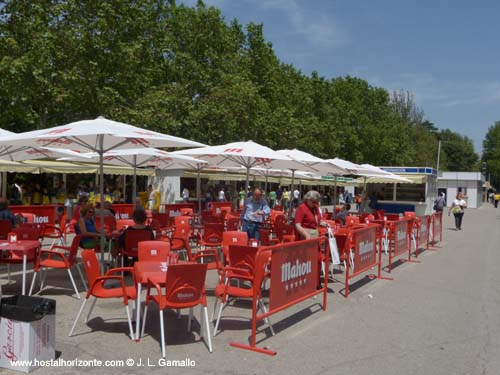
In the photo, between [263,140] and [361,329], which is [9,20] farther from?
[361,329]

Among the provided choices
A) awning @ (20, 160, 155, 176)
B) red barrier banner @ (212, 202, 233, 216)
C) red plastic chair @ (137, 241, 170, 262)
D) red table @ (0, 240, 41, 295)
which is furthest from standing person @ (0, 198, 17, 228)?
awning @ (20, 160, 155, 176)

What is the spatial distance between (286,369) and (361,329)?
198 cm

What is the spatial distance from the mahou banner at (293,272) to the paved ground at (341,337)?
463mm

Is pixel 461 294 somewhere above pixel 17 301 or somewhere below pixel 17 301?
below

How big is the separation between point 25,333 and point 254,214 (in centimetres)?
670

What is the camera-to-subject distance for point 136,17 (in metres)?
27.1

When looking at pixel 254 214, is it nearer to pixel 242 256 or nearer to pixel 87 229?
pixel 87 229

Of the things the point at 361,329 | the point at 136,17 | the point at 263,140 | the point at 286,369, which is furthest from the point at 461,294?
the point at 263,140

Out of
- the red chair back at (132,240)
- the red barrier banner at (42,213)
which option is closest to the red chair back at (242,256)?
the red chair back at (132,240)

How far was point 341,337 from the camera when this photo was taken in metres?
6.36

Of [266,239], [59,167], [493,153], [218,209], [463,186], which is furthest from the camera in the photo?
[493,153]

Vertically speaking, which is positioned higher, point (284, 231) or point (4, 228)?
point (4, 228)

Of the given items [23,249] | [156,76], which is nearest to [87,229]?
[23,249]

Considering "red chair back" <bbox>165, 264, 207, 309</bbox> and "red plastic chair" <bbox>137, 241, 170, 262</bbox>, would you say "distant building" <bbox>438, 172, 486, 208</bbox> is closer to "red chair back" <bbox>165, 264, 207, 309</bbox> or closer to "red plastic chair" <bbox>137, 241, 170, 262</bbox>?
"red plastic chair" <bbox>137, 241, 170, 262</bbox>
